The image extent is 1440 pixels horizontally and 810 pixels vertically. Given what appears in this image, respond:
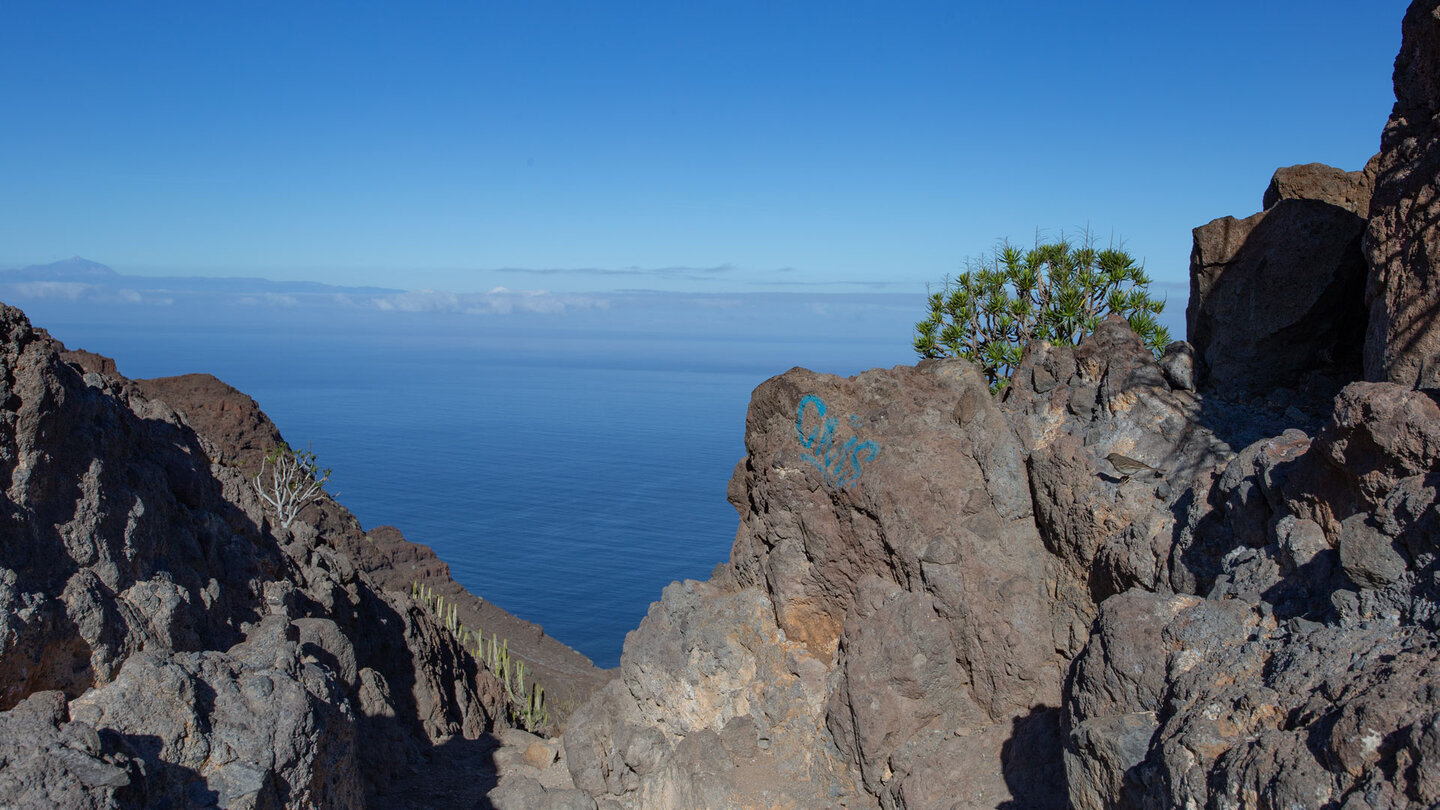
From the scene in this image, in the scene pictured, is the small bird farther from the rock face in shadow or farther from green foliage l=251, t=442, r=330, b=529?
green foliage l=251, t=442, r=330, b=529

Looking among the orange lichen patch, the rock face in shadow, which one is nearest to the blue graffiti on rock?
the rock face in shadow

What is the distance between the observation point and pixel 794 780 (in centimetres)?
1038

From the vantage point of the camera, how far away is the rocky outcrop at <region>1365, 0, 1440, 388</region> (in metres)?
7.11

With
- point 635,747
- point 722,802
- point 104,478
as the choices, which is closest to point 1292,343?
point 722,802

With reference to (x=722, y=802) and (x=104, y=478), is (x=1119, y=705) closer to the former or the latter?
(x=722, y=802)

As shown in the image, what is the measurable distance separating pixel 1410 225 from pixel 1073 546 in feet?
13.4

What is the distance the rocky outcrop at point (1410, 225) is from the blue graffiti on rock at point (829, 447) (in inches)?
190

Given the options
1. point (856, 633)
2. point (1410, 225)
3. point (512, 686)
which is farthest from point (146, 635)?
point (512, 686)

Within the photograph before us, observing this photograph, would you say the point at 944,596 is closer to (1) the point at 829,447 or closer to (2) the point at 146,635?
(1) the point at 829,447

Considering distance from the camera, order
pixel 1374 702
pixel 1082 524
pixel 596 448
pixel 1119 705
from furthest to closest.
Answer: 1. pixel 596 448
2. pixel 1082 524
3. pixel 1119 705
4. pixel 1374 702

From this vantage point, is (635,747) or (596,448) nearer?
(635,747)

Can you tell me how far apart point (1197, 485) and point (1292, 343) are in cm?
250

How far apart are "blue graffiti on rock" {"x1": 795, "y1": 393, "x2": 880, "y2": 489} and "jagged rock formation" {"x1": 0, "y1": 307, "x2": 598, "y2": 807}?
18.2 feet

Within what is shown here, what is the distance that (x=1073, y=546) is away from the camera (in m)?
9.55
